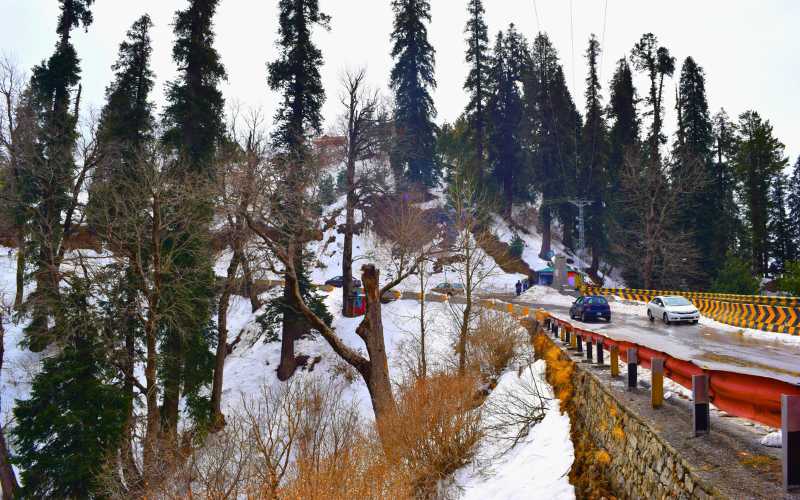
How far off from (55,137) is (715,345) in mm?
29980

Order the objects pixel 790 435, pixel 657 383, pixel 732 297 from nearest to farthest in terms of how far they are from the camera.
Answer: pixel 790 435 → pixel 657 383 → pixel 732 297

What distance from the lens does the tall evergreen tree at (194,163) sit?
18297 millimetres

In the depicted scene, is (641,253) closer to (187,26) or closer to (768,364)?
(768,364)

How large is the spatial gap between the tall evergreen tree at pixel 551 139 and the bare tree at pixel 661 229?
763cm

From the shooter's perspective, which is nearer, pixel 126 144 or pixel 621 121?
pixel 126 144

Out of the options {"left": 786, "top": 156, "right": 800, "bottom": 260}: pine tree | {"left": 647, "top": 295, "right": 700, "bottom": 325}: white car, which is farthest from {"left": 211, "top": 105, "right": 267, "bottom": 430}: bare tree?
{"left": 786, "top": 156, "right": 800, "bottom": 260}: pine tree

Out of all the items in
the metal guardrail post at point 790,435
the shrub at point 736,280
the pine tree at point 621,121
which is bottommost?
the metal guardrail post at point 790,435

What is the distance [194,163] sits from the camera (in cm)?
2152

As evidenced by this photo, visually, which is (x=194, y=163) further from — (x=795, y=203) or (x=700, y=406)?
(x=795, y=203)

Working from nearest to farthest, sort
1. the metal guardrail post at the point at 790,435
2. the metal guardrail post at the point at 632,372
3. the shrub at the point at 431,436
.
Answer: the metal guardrail post at the point at 790,435
the metal guardrail post at the point at 632,372
the shrub at the point at 431,436

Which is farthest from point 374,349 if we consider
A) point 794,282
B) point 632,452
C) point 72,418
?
point 794,282

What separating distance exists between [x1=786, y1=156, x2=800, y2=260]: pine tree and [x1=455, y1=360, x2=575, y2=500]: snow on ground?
56.7 meters

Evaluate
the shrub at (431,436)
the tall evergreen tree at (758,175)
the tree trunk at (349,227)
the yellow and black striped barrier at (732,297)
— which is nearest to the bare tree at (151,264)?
the shrub at (431,436)

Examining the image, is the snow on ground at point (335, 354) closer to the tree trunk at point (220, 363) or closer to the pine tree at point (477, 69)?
the tree trunk at point (220, 363)
